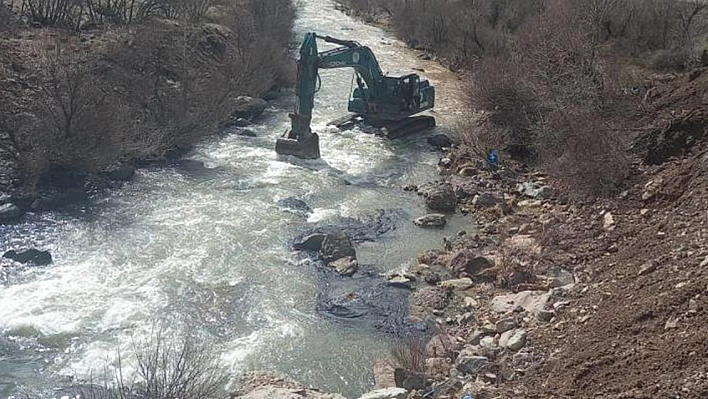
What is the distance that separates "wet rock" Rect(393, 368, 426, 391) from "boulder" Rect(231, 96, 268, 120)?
17.8 metres

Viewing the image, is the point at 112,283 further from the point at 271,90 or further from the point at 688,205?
the point at 271,90

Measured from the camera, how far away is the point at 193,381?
9.14 meters

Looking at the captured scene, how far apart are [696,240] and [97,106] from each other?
51.3ft

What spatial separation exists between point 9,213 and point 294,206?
6.99 m

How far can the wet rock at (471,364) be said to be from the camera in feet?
36.3

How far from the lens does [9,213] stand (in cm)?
1778

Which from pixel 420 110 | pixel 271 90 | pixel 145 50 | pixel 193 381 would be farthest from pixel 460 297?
pixel 271 90

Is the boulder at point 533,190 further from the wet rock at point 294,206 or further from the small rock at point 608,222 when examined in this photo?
the wet rock at point 294,206

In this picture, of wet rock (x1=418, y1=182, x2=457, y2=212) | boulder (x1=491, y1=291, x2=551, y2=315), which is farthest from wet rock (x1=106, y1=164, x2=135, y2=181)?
boulder (x1=491, y1=291, x2=551, y2=315)

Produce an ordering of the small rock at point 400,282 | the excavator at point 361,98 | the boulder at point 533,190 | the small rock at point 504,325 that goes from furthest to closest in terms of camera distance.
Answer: the excavator at point 361,98
the boulder at point 533,190
the small rock at point 400,282
the small rock at point 504,325

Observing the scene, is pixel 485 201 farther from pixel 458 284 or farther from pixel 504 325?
pixel 504 325

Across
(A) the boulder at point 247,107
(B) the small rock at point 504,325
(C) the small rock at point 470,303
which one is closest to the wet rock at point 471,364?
(B) the small rock at point 504,325

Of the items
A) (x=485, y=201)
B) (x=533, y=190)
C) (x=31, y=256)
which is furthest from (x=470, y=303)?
(x=31, y=256)

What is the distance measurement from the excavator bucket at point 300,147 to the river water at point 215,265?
42 centimetres
